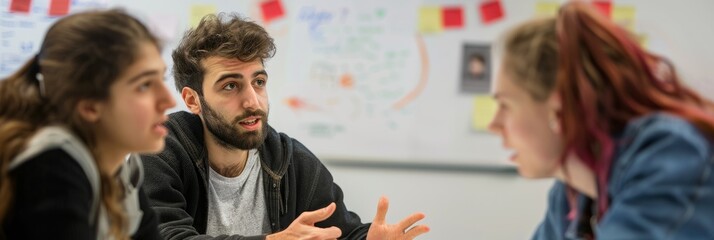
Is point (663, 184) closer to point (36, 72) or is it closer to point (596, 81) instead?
point (596, 81)

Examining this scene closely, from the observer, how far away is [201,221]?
1.83 meters

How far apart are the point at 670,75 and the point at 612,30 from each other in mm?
110

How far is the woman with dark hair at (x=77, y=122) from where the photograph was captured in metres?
0.97

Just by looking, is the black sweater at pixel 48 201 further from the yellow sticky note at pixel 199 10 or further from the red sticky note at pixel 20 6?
the red sticky note at pixel 20 6

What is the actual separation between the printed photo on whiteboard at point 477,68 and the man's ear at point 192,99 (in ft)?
3.97

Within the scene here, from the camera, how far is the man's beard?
5.97 feet

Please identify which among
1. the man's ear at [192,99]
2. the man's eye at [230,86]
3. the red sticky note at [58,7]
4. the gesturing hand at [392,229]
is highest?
the red sticky note at [58,7]

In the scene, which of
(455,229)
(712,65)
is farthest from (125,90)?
(712,65)

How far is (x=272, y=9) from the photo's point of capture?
2797mm

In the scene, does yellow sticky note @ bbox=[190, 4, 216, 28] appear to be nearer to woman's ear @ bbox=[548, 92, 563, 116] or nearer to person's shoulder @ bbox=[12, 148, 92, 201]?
person's shoulder @ bbox=[12, 148, 92, 201]

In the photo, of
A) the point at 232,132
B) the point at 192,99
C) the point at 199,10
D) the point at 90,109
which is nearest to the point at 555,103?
the point at 90,109

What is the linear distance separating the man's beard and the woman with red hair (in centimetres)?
93

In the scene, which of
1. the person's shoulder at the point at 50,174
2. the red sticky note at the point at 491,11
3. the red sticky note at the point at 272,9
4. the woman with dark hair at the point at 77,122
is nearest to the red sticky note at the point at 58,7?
the red sticky note at the point at 272,9

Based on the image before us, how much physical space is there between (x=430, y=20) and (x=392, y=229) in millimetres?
1268
